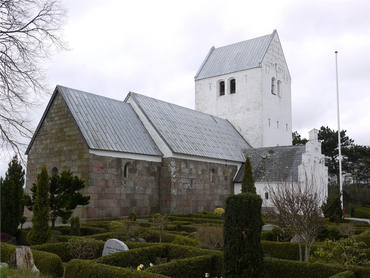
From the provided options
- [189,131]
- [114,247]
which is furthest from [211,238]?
[189,131]

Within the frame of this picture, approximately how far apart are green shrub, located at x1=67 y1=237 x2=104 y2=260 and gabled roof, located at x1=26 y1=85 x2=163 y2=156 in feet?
20.2

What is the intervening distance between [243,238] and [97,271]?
2215 millimetres

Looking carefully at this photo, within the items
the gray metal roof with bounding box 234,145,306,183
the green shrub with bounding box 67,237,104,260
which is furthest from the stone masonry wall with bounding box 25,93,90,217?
the gray metal roof with bounding box 234,145,306,183

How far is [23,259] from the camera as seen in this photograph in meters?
6.43

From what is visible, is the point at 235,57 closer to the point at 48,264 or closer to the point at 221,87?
the point at 221,87

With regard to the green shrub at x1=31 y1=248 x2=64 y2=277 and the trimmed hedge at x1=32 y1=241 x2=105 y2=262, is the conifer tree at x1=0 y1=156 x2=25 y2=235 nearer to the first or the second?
the trimmed hedge at x1=32 y1=241 x2=105 y2=262

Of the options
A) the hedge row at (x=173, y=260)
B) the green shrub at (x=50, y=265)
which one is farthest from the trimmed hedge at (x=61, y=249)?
the hedge row at (x=173, y=260)

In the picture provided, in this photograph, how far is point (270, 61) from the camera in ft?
84.4

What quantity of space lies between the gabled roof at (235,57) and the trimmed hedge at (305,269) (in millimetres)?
20056

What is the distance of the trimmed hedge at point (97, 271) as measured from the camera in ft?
16.8

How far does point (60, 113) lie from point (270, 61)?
16140 mm

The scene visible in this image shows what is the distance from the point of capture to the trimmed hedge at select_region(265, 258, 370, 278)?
18.1 ft

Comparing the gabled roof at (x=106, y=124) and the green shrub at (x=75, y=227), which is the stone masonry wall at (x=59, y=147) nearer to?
the gabled roof at (x=106, y=124)

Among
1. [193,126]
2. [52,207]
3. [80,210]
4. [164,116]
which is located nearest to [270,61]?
[193,126]
